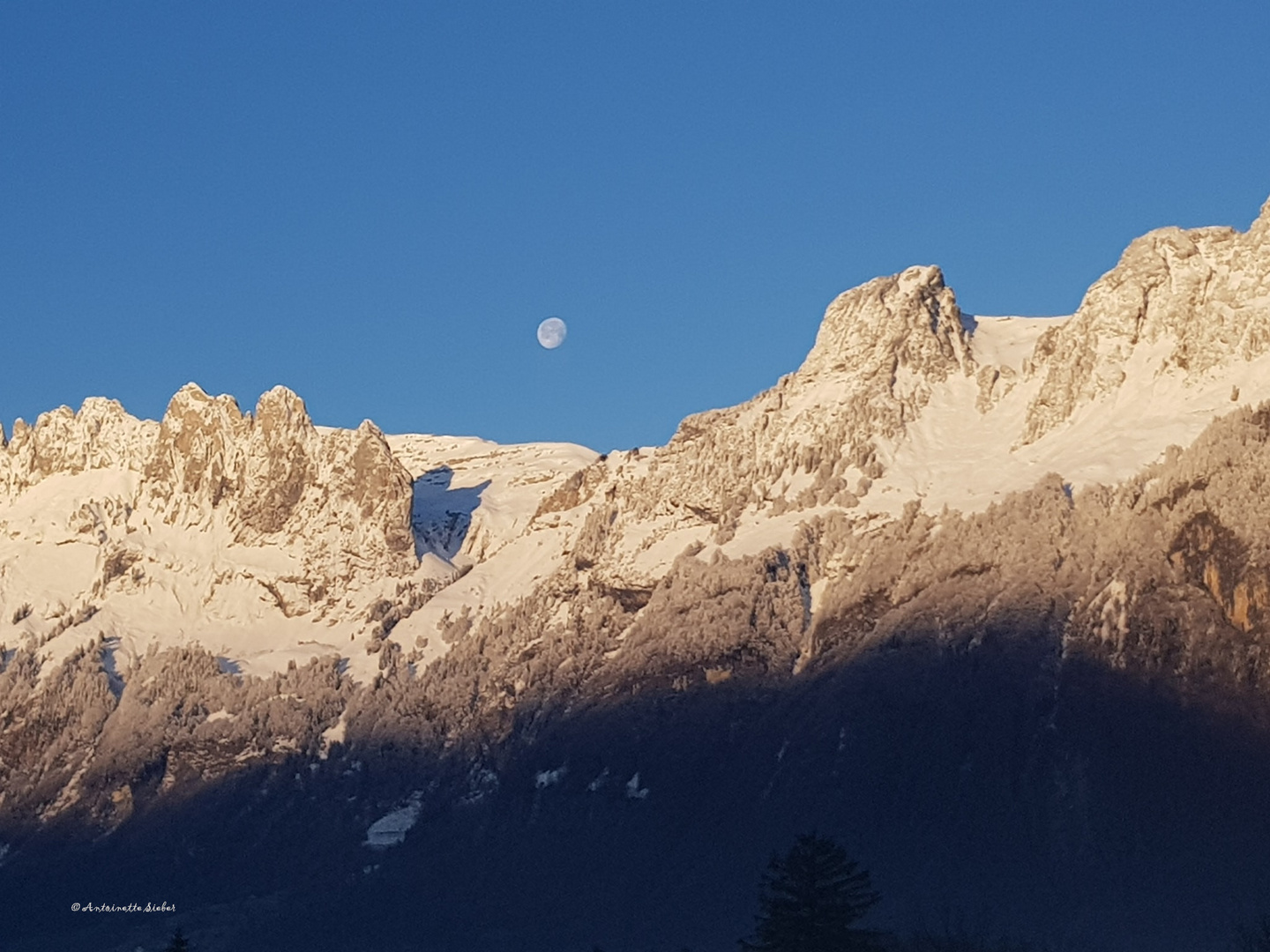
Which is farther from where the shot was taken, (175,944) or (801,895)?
(175,944)

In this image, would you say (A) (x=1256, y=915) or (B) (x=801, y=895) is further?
(A) (x=1256, y=915)

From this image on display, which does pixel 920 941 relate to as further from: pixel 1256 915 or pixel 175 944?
pixel 175 944

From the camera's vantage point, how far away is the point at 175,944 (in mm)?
145000

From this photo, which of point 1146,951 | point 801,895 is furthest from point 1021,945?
point 801,895

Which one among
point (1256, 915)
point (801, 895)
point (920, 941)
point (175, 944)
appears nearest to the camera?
point (801, 895)

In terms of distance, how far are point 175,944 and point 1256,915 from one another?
315 ft

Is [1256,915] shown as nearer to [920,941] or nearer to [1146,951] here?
[1146,951]

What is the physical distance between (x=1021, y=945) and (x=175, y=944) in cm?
8087

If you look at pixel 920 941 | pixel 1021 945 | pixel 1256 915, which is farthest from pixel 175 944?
pixel 1256 915

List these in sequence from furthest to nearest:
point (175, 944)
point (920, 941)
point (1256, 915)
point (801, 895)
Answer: point (1256, 915)
point (920, 941)
point (175, 944)
point (801, 895)

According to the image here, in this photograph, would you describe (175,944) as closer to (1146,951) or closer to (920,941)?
(920,941)

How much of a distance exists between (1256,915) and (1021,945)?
64.4ft

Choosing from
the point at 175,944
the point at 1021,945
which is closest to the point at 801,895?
the point at 175,944

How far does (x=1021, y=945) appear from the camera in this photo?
19850 cm
